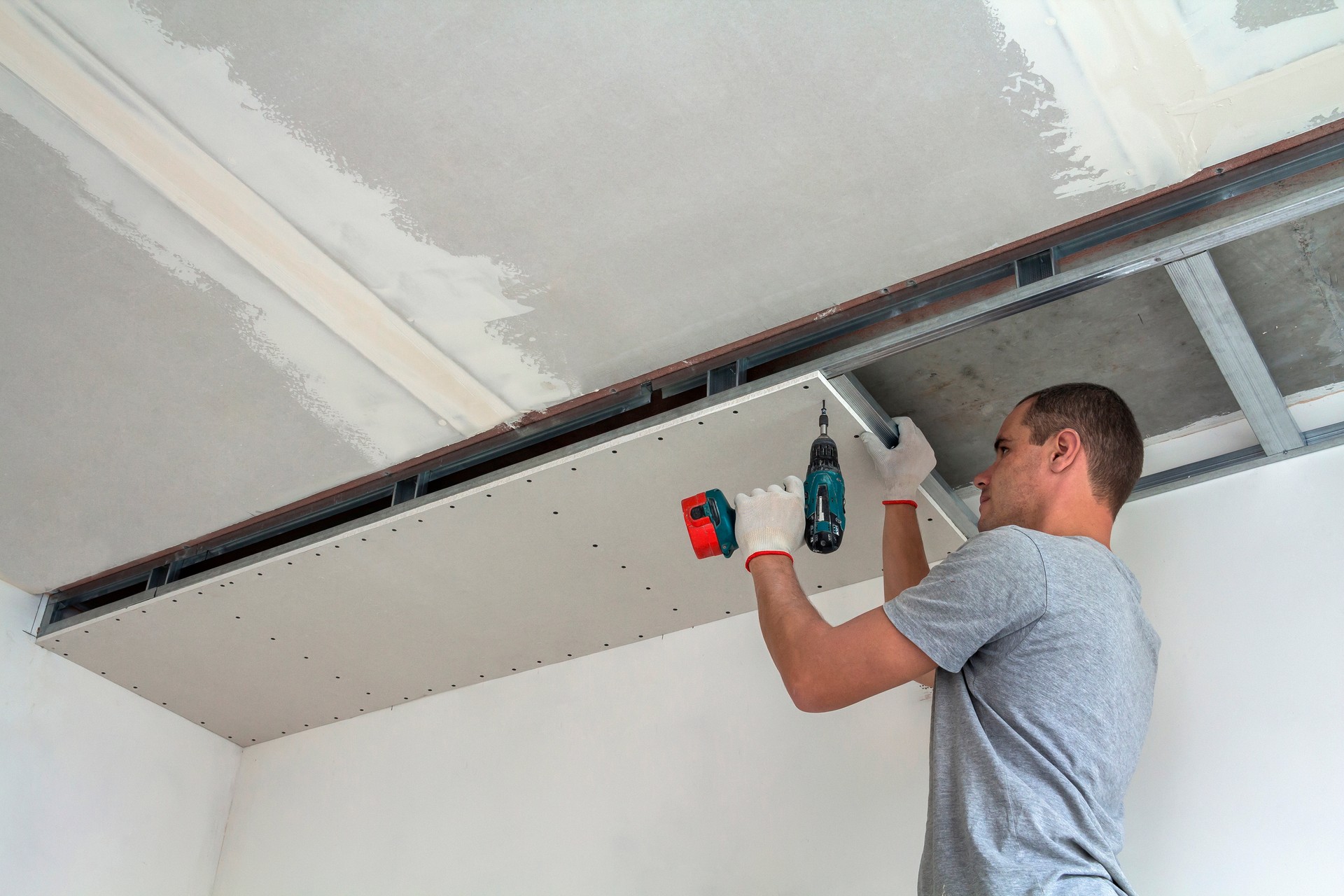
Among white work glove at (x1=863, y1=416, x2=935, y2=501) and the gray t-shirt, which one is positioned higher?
white work glove at (x1=863, y1=416, x2=935, y2=501)

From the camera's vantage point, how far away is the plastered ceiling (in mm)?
1485

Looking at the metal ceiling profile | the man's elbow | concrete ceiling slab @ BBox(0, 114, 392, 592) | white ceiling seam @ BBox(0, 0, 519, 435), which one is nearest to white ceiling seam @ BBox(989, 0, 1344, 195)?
the metal ceiling profile

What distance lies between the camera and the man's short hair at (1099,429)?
1.75m

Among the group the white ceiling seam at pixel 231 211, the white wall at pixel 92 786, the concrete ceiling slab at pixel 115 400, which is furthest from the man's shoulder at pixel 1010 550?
the white wall at pixel 92 786

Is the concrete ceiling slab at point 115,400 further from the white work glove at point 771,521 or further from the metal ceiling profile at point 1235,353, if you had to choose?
the metal ceiling profile at point 1235,353

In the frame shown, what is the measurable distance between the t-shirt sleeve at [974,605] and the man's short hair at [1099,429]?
359mm

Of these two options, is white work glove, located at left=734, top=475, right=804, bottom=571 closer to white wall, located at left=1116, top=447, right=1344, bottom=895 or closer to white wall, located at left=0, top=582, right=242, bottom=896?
white wall, located at left=1116, top=447, right=1344, bottom=895

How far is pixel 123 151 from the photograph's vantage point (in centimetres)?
171

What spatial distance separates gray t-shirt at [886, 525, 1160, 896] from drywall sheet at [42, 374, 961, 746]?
588 mm

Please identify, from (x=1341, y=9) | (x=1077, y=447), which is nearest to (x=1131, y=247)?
(x=1077, y=447)

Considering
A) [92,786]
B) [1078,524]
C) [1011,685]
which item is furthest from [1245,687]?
[92,786]

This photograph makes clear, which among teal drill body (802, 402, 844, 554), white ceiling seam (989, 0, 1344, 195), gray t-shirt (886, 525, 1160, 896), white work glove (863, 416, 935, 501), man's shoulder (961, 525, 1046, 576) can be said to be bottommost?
gray t-shirt (886, 525, 1160, 896)

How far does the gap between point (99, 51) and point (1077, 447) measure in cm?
159

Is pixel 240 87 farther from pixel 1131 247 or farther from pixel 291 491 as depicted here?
pixel 1131 247
